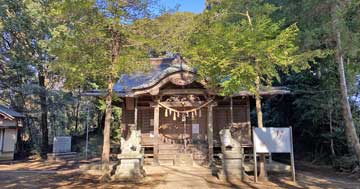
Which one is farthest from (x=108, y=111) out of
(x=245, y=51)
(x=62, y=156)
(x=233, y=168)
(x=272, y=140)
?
(x=62, y=156)

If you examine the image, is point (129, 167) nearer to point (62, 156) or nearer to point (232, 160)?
point (232, 160)

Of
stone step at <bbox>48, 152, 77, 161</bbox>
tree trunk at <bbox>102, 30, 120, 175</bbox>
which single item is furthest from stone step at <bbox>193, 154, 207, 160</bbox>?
stone step at <bbox>48, 152, 77, 161</bbox>

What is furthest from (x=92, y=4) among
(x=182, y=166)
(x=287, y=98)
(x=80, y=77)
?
(x=287, y=98)

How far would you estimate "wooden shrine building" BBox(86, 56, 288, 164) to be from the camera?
462 inches

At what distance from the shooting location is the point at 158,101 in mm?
12273

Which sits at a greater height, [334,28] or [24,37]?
[24,37]

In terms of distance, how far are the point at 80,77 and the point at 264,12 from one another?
21.6 ft

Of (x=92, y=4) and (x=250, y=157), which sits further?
(x=250, y=157)

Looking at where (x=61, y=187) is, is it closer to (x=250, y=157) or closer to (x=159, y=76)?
(x=159, y=76)

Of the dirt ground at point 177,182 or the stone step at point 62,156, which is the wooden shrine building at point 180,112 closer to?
the dirt ground at point 177,182

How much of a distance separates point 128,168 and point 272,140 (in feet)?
15.4

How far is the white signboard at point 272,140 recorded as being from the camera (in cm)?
870

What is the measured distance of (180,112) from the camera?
1183cm

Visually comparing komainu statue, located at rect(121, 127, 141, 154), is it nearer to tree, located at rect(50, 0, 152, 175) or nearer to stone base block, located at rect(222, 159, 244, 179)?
tree, located at rect(50, 0, 152, 175)
